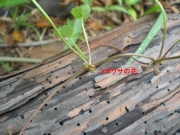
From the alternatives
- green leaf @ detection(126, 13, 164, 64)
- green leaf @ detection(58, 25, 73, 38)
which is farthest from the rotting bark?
green leaf @ detection(58, 25, 73, 38)

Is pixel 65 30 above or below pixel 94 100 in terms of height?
above

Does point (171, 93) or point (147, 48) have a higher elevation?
point (147, 48)

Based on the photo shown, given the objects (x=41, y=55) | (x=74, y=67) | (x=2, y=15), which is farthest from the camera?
(x=2, y=15)

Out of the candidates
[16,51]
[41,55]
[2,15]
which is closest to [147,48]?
[41,55]

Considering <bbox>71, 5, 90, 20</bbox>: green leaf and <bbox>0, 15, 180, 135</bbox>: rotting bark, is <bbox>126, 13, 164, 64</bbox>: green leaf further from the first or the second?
<bbox>71, 5, 90, 20</bbox>: green leaf

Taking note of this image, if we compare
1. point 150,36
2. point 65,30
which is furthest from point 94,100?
point 150,36

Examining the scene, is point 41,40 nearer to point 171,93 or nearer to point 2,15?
point 2,15

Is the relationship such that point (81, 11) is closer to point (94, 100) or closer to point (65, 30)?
point (65, 30)

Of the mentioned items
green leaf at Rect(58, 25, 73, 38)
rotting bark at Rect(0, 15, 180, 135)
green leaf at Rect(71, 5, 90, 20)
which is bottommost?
rotting bark at Rect(0, 15, 180, 135)
